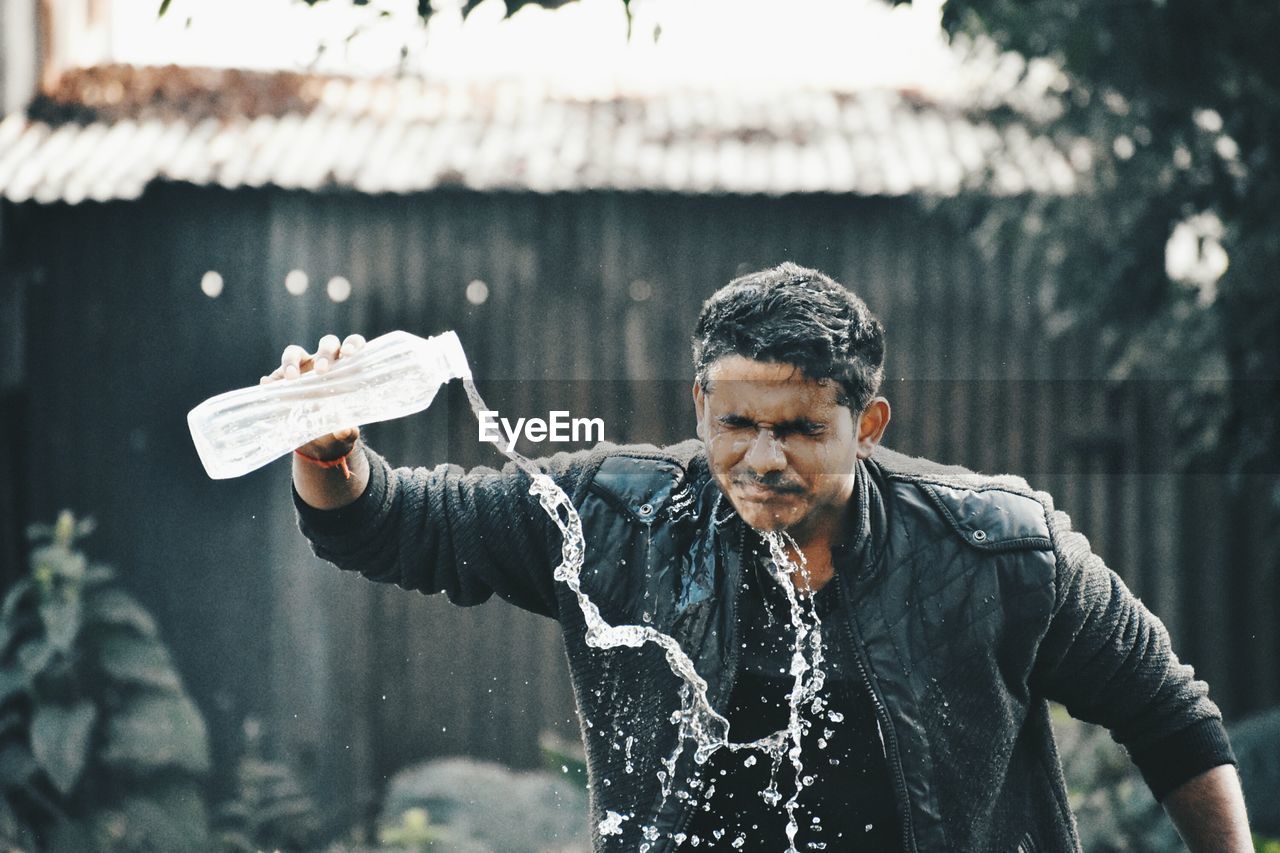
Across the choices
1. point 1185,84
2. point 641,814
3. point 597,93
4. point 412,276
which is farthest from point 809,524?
point 597,93

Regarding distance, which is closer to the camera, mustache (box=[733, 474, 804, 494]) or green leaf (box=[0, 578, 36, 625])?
mustache (box=[733, 474, 804, 494])

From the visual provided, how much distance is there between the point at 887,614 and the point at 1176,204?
3.38 meters

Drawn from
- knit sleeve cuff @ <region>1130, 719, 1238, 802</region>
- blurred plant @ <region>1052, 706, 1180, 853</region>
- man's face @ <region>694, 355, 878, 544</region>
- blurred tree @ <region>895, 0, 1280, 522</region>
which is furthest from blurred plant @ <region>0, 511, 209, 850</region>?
knit sleeve cuff @ <region>1130, 719, 1238, 802</region>

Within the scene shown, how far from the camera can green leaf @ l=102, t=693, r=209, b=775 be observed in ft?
17.1

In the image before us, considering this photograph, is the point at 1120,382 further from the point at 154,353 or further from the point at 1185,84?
the point at 154,353

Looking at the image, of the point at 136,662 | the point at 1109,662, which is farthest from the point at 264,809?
the point at 1109,662

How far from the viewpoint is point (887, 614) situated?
7.79 ft

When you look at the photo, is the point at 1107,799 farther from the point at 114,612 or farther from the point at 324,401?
the point at 324,401

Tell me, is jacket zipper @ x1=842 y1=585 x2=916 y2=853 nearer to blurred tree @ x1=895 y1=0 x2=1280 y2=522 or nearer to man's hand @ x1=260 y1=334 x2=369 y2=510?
man's hand @ x1=260 y1=334 x2=369 y2=510

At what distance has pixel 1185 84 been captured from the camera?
16.0ft

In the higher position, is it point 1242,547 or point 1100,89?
point 1100,89

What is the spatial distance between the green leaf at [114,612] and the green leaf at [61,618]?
6cm

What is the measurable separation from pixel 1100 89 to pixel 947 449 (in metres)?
1.73

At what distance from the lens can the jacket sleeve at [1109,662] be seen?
2393 millimetres
